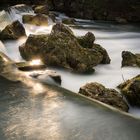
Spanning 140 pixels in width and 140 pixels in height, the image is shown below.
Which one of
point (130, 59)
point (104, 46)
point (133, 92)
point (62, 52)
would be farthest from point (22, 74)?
point (104, 46)

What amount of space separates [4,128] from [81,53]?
4.07m

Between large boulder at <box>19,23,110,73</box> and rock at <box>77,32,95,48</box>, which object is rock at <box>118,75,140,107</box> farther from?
rock at <box>77,32,95,48</box>

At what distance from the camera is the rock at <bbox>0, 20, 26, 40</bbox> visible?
11164 millimetres

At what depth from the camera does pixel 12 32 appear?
11.5 meters

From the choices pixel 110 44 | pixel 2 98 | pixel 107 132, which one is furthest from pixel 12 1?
pixel 107 132

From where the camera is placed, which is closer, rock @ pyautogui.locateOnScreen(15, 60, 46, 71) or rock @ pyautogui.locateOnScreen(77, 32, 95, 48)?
rock @ pyautogui.locateOnScreen(15, 60, 46, 71)

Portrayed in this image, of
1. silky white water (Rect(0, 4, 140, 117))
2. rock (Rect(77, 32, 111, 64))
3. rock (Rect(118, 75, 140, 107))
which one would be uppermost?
rock (Rect(77, 32, 111, 64))

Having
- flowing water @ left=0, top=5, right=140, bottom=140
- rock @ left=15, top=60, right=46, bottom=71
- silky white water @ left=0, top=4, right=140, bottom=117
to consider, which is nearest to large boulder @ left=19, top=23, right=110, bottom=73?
silky white water @ left=0, top=4, right=140, bottom=117

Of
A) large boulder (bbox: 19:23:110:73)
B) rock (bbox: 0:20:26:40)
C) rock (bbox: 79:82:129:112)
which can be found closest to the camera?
rock (bbox: 79:82:129:112)

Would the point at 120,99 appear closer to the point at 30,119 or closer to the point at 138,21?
the point at 30,119

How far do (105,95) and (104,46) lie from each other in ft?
19.4

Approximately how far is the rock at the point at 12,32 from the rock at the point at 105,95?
209 inches

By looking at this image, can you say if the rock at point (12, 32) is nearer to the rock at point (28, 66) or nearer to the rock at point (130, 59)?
the rock at point (28, 66)

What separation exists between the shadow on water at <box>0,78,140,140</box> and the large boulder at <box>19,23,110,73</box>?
7.19 feet
